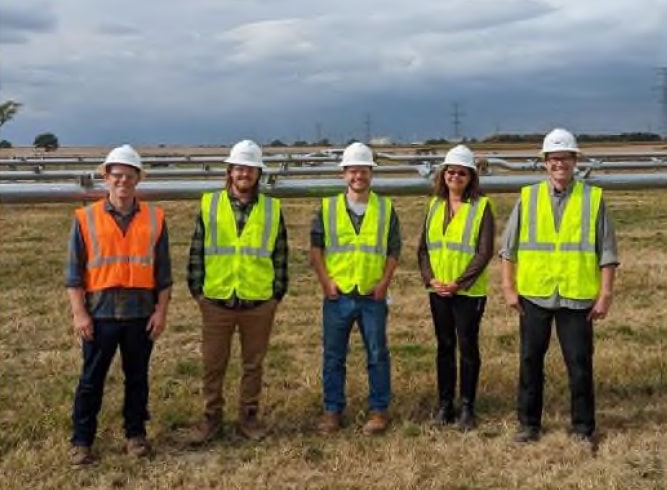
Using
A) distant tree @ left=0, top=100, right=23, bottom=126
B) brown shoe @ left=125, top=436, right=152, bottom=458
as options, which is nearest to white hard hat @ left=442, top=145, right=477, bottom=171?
brown shoe @ left=125, top=436, right=152, bottom=458

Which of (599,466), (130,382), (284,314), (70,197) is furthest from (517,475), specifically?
(284,314)

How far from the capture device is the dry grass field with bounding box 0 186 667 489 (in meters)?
4.82

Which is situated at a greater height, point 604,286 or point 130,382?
point 604,286

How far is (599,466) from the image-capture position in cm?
493

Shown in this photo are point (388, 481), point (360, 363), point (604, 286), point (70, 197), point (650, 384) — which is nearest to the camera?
point (388, 481)

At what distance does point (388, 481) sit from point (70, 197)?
2.59m

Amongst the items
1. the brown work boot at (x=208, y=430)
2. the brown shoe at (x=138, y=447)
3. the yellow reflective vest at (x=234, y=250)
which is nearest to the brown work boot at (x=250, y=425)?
the brown work boot at (x=208, y=430)

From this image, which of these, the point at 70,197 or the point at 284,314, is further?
the point at 284,314

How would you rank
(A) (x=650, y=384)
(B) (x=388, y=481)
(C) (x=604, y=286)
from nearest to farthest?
1. (B) (x=388, y=481)
2. (C) (x=604, y=286)
3. (A) (x=650, y=384)

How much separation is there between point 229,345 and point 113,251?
96 cm

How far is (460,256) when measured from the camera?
5.42 meters

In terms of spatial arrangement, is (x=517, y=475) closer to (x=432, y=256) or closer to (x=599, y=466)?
(x=599, y=466)

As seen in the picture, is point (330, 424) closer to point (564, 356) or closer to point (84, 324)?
point (564, 356)

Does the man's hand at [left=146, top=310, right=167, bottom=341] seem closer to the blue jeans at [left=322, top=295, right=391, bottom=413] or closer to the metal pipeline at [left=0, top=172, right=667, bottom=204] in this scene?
the metal pipeline at [left=0, top=172, right=667, bottom=204]
